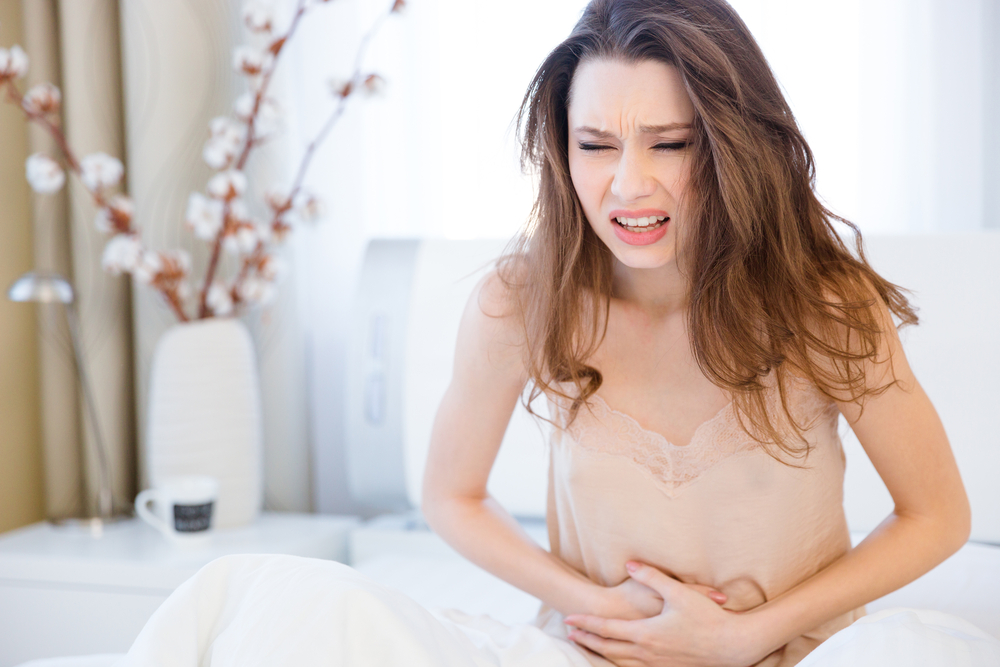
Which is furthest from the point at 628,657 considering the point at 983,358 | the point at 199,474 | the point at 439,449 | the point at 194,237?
the point at 194,237

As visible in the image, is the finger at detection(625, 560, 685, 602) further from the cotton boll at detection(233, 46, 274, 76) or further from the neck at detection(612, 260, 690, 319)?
the cotton boll at detection(233, 46, 274, 76)

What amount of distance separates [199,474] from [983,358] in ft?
5.38

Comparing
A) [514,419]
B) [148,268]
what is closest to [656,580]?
[514,419]

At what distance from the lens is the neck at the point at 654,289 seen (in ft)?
3.76

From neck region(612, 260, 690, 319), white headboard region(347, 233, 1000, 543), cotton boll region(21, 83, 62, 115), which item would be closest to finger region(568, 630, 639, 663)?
neck region(612, 260, 690, 319)

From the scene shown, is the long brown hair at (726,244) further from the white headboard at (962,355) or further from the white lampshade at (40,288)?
the white lampshade at (40,288)

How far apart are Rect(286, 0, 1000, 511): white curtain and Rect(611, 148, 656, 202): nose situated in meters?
0.80

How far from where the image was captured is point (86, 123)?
206cm

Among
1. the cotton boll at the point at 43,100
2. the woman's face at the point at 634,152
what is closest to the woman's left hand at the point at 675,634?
the woman's face at the point at 634,152

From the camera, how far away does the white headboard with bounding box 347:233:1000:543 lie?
1589mm

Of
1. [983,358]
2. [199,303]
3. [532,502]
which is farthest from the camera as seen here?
[199,303]

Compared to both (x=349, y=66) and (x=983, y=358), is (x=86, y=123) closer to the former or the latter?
(x=349, y=66)

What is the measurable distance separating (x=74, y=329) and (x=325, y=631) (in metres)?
1.51

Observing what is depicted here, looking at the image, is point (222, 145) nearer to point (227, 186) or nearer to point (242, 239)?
point (227, 186)
